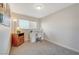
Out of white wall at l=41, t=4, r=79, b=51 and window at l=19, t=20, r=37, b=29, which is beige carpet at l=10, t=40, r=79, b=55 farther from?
window at l=19, t=20, r=37, b=29

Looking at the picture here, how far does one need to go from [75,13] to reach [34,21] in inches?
159

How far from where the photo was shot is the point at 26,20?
22.5 ft

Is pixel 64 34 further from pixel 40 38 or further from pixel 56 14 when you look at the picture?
pixel 40 38

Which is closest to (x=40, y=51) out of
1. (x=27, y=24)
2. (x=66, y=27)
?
(x=66, y=27)

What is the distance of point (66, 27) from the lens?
4.47 meters

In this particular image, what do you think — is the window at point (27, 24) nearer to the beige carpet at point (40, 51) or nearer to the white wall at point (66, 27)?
the white wall at point (66, 27)

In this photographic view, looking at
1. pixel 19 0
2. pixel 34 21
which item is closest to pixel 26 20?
pixel 34 21

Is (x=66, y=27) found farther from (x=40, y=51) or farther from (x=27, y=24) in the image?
(x=27, y=24)

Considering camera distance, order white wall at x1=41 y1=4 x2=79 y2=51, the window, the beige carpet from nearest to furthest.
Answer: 1. the beige carpet
2. white wall at x1=41 y1=4 x2=79 y2=51
3. the window

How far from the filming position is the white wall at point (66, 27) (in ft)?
12.9

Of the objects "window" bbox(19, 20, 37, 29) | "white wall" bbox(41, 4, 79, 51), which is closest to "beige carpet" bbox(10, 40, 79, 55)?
"white wall" bbox(41, 4, 79, 51)

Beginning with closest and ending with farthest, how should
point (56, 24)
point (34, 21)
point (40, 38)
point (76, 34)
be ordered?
1. point (76, 34)
2. point (56, 24)
3. point (40, 38)
4. point (34, 21)

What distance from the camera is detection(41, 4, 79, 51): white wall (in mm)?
3922

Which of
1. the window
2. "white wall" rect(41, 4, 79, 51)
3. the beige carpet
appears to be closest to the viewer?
the beige carpet
